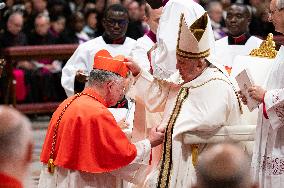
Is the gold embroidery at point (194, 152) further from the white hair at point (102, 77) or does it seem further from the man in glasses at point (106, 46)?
the man in glasses at point (106, 46)

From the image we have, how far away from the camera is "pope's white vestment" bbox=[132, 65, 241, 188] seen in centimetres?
630

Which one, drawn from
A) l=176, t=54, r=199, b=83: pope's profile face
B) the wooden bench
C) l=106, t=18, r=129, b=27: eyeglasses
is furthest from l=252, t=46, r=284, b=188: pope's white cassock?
the wooden bench

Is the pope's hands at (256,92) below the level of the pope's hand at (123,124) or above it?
above

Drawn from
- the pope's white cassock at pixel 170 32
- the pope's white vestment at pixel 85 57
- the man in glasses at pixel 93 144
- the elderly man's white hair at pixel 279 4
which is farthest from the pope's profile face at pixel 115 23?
the elderly man's white hair at pixel 279 4

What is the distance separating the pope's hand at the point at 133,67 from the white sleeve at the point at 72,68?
280cm

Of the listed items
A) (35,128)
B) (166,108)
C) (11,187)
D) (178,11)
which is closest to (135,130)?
(166,108)

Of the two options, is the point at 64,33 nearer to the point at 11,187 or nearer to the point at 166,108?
the point at 166,108

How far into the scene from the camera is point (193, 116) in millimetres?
6336

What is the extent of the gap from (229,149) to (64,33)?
10150 mm

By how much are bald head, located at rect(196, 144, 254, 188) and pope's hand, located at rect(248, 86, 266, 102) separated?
2374 millimetres

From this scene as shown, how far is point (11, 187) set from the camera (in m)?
4.18

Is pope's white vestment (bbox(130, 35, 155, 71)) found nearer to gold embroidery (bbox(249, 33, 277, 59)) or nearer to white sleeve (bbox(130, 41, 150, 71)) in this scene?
white sleeve (bbox(130, 41, 150, 71))

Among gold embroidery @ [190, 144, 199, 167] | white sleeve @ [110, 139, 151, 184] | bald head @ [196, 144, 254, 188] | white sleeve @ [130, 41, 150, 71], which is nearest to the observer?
bald head @ [196, 144, 254, 188]

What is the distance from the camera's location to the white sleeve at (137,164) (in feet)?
21.3
